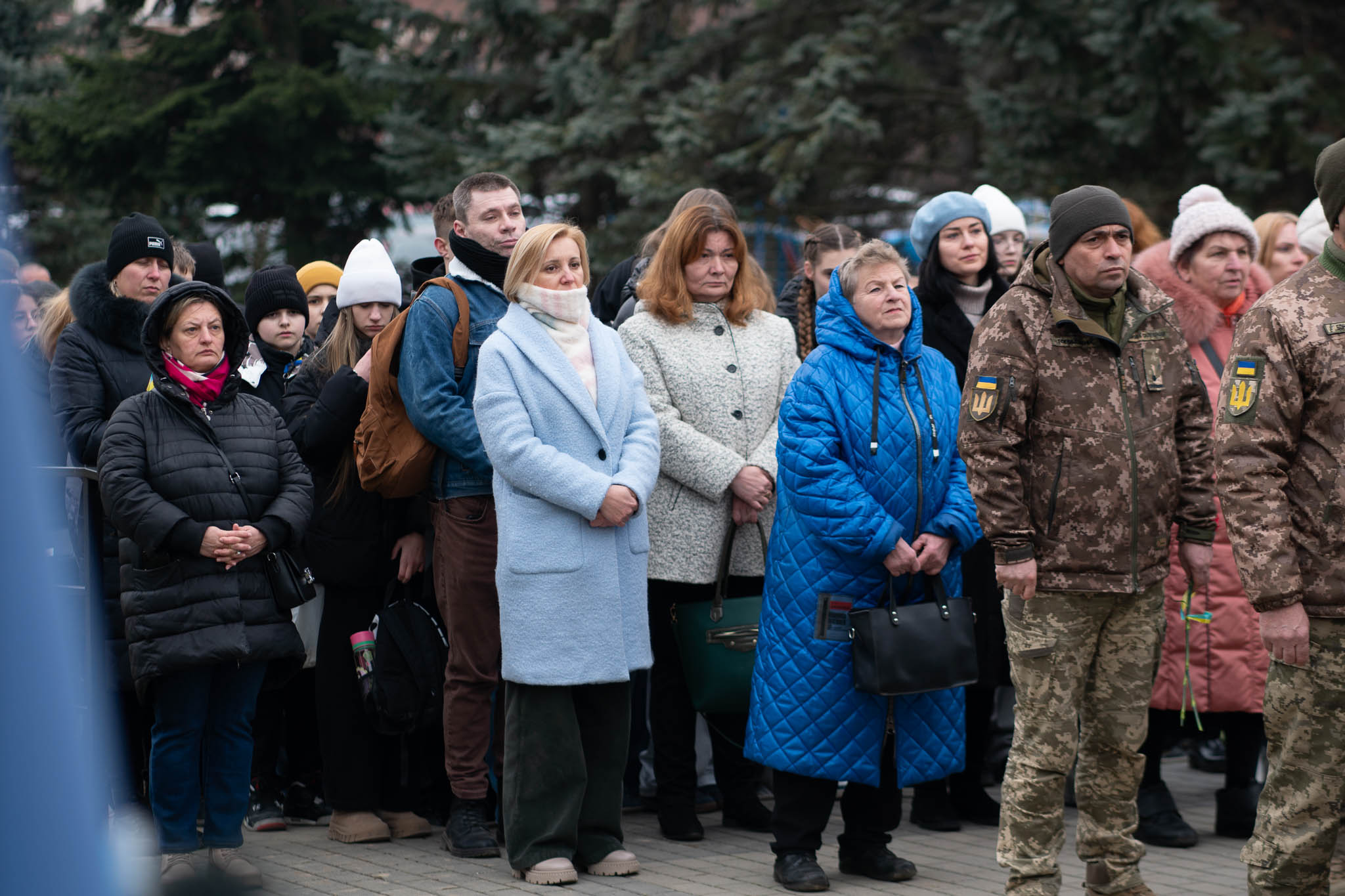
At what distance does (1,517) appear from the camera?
1163mm

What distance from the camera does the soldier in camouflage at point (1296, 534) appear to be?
13.4 feet

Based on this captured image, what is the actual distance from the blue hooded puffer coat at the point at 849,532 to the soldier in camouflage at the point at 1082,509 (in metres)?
0.51

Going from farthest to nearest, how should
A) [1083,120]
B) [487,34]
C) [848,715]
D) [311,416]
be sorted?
[487,34] < [1083,120] < [311,416] < [848,715]

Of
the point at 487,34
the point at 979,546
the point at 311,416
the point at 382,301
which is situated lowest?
the point at 979,546

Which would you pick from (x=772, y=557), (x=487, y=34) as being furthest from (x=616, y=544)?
(x=487, y=34)

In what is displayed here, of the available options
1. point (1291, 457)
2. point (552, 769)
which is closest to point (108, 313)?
point (552, 769)

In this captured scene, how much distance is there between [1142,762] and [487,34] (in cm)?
1366

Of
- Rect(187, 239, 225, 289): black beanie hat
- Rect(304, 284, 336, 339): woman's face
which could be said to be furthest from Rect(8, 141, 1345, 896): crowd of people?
Rect(304, 284, 336, 339): woman's face

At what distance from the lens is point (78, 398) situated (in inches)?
221

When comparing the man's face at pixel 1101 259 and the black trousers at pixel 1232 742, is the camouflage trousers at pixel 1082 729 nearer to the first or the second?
the man's face at pixel 1101 259

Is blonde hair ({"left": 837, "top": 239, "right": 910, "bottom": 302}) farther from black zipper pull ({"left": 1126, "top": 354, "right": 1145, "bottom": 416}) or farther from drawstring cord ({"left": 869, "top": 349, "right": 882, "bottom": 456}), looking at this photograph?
black zipper pull ({"left": 1126, "top": 354, "right": 1145, "bottom": 416})

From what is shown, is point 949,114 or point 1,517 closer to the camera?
point 1,517

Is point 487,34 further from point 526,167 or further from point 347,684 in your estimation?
point 347,684

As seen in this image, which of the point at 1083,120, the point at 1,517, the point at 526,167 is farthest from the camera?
the point at 526,167
